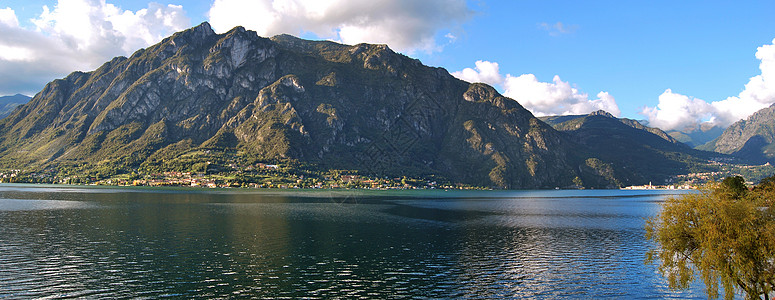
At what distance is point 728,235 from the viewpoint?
31.8 m

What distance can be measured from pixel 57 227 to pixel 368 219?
6461cm

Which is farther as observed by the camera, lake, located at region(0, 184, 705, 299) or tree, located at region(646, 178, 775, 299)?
lake, located at region(0, 184, 705, 299)

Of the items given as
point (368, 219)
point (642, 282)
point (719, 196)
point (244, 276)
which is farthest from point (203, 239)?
point (719, 196)

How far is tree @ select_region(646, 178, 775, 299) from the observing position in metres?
31.1

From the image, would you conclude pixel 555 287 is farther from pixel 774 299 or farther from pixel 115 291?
pixel 115 291

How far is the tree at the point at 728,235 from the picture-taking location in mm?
31125

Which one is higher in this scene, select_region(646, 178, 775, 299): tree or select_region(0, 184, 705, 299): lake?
select_region(646, 178, 775, 299): tree

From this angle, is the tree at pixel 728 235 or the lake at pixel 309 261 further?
the lake at pixel 309 261

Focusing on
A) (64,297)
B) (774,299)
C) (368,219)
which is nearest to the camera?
(774,299)

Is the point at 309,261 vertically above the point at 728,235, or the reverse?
the point at 728,235

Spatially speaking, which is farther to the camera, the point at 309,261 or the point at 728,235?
the point at 309,261

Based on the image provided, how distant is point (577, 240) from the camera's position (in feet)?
262

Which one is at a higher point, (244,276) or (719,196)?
(719,196)

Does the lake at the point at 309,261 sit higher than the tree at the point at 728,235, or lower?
lower
